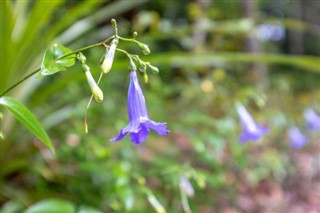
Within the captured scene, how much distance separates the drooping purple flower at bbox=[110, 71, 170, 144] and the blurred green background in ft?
1.28

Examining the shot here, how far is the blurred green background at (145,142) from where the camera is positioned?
1.43 metres

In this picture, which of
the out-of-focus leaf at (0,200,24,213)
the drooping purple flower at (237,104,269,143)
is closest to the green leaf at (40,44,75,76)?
the out-of-focus leaf at (0,200,24,213)

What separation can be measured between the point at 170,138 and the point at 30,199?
123cm

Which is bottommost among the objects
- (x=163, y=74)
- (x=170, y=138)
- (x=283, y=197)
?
(x=283, y=197)

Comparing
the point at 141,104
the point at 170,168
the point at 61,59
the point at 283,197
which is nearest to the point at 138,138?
the point at 141,104

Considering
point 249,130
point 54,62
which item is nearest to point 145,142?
point 249,130

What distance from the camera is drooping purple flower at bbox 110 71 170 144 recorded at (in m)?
0.87

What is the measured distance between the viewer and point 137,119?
35.0 inches

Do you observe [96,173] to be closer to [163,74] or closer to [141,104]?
[141,104]

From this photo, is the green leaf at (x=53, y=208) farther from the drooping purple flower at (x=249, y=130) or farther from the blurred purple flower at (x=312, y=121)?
the blurred purple flower at (x=312, y=121)

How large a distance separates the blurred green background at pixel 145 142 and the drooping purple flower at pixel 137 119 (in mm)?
391

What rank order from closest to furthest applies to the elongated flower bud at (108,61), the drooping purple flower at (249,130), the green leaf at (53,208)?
1. the elongated flower bud at (108,61)
2. the green leaf at (53,208)
3. the drooping purple flower at (249,130)

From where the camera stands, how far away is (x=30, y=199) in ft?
5.07

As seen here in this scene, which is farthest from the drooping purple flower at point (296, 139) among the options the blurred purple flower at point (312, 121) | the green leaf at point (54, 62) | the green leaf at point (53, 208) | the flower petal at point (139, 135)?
the green leaf at point (54, 62)
